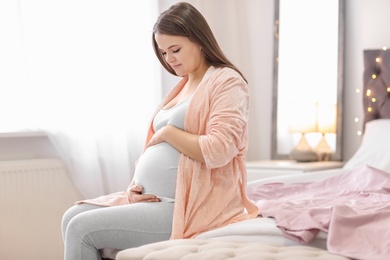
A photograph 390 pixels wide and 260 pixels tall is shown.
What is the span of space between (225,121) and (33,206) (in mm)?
1557

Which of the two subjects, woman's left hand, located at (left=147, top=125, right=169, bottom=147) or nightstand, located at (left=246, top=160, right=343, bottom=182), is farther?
nightstand, located at (left=246, top=160, right=343, bottom=182)

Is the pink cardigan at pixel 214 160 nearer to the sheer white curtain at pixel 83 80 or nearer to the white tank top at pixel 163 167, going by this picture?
the white tank top at pixel 163 167

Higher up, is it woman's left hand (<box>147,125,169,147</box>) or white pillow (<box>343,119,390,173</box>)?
woman's left hand (<box>147,125,169,147</box>)

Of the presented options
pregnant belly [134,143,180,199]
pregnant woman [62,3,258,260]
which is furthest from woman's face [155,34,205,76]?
pregnant belly [134,143,180,199]

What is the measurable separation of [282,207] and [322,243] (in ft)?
0.96

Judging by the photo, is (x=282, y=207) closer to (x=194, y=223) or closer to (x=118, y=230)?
(x=194, y=223)

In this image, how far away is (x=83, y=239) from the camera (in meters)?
1.82

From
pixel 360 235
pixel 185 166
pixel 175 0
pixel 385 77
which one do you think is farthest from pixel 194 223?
pixel 175 0

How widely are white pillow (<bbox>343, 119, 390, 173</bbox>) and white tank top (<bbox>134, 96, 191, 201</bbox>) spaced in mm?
1506

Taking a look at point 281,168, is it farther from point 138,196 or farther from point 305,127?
point 138,196

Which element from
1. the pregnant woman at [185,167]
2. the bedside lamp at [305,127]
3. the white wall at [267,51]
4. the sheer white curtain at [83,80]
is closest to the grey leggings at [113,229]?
the pregnant woman at [185,167]

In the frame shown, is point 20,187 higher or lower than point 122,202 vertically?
lower

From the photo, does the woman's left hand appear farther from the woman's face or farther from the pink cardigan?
the woman's face

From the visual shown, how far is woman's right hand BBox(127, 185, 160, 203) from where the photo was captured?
1949 millimetres
